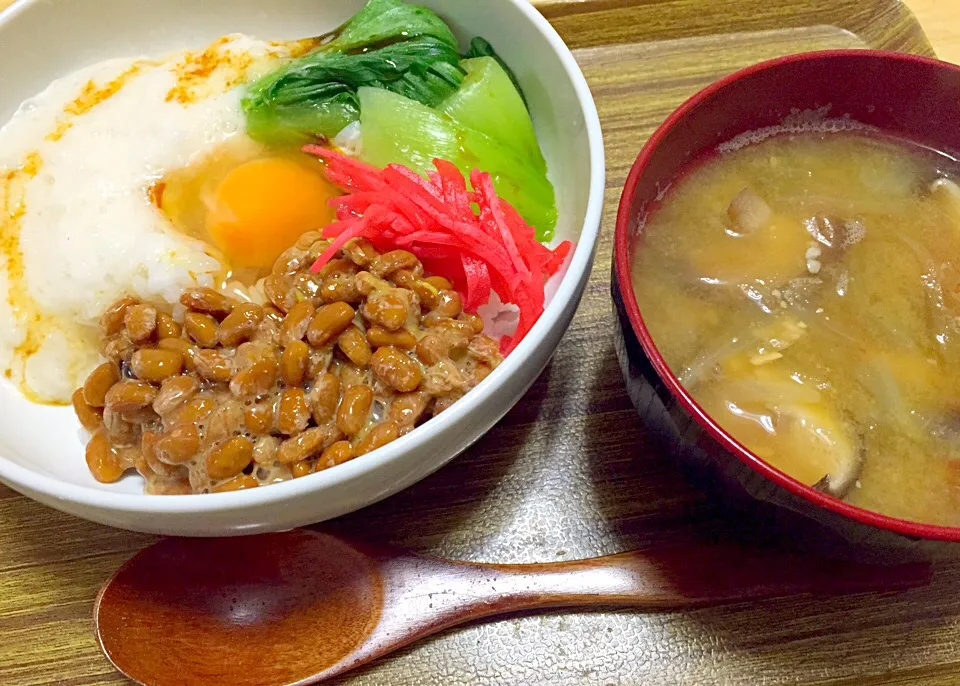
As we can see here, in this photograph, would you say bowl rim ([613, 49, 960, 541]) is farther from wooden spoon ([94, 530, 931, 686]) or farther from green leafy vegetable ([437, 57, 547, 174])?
green leafy vegetable ([437, 57, 547, 174])

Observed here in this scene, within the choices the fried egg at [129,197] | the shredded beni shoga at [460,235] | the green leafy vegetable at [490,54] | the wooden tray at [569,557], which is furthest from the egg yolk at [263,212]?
the wooden tray at [569,557]

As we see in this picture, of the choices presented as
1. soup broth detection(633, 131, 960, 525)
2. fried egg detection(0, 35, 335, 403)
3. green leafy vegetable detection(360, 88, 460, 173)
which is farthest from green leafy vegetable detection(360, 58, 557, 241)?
soup broth detection(633, 131, 960, 525)

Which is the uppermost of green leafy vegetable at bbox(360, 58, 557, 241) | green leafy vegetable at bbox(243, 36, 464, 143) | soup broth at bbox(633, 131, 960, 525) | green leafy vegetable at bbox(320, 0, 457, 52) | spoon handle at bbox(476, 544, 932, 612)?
green leafy vegetable at bbox(320, 0, 457, 52)

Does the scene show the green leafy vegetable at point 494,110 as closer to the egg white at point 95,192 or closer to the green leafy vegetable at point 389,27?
the green leafy vegetable at point 389,27

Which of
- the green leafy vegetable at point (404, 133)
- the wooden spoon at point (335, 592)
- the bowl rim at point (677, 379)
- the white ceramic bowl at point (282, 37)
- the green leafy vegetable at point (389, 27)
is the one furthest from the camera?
the green leafy vegetable at point (389, 27)

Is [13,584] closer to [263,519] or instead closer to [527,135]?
[263,519]

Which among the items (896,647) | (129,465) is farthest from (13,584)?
(896,647)
